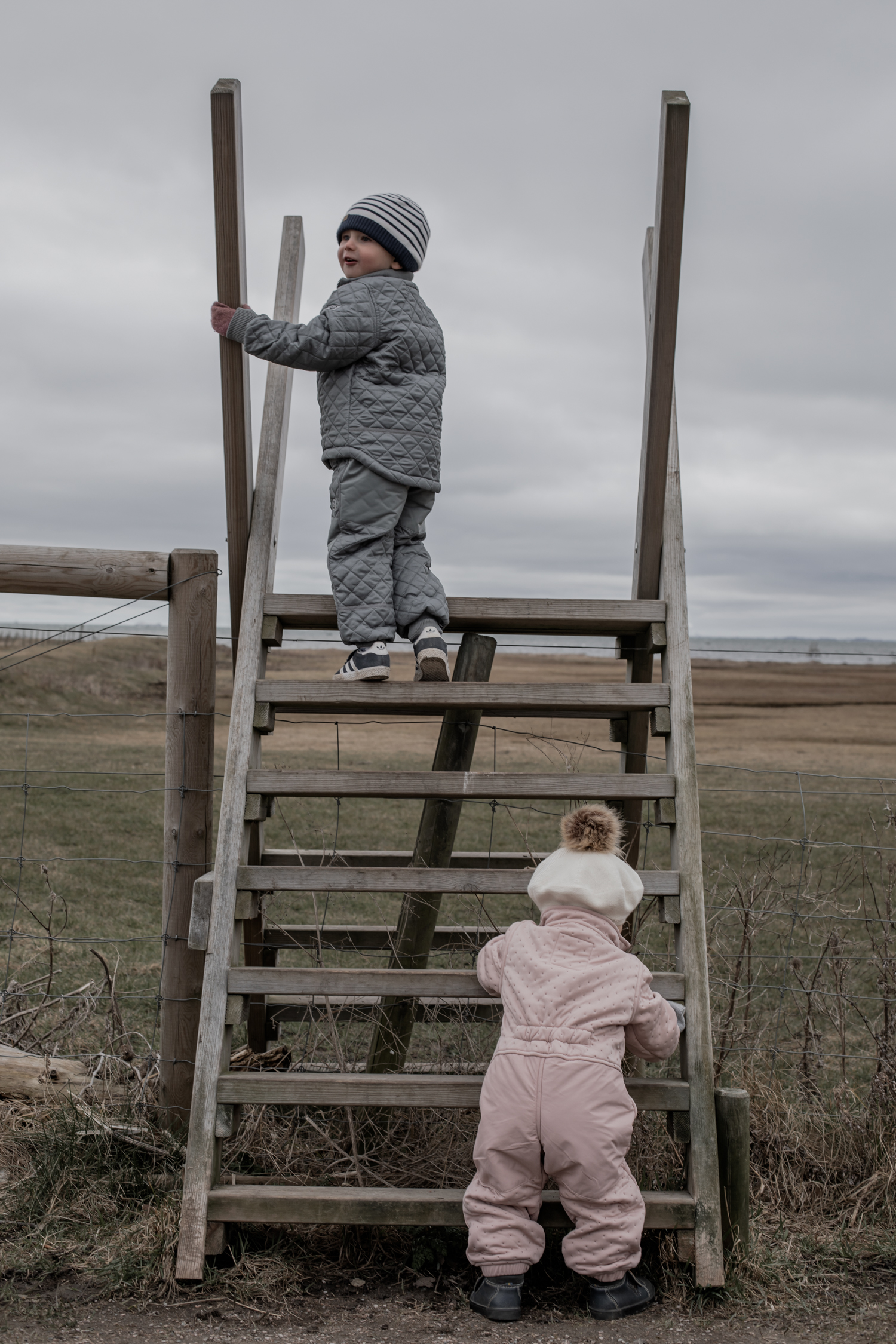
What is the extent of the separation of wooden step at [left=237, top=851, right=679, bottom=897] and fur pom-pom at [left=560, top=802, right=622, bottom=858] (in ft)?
0.98

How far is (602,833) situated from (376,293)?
6.58 ft

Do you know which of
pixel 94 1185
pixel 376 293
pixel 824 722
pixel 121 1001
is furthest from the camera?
pixel 824 722

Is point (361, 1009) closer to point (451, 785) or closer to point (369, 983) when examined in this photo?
point (369, 983)

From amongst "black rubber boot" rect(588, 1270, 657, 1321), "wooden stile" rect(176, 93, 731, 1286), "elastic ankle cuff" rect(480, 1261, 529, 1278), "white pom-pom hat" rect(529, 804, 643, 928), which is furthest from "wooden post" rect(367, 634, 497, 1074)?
"black rubber boot" rect(588, 1270, 657, 1321)

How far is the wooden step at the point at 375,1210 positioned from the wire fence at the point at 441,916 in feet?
1.63

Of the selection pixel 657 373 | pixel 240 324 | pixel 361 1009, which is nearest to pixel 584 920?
pixel 361 1009

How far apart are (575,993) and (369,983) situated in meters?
0.68

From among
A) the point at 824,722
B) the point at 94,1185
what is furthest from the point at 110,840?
the point at 824,722

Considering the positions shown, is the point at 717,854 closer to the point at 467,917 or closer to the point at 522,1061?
the point at 467,917

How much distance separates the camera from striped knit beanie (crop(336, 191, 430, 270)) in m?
3.71

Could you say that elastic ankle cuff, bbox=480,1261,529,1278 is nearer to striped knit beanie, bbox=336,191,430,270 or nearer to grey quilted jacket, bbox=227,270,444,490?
grey quilted jacket, bbox=227,270,444,490

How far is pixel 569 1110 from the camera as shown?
8.87 ft

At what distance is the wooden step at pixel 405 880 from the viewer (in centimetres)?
324

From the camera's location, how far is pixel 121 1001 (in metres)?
5.72
